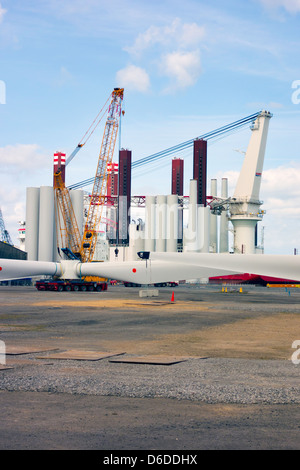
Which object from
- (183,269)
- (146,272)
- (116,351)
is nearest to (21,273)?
(146,272)

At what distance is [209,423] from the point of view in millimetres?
11211

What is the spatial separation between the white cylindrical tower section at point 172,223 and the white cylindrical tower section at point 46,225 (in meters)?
34.3

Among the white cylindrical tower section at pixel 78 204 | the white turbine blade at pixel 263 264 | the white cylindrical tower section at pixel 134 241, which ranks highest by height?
the white cylindrical tower section at pixel 78 204

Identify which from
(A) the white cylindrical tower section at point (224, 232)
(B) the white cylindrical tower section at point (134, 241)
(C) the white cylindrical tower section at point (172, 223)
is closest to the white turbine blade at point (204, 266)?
(B) the white cylindrical tower section at point (134, 241)

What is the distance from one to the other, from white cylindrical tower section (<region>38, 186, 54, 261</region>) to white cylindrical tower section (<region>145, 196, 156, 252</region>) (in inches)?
1108

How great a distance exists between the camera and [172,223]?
163 m

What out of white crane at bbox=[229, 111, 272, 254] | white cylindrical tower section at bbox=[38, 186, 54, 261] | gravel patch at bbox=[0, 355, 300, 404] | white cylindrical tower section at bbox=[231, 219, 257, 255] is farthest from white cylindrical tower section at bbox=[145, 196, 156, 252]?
gravel patch at bbox=[0, 355, 300, 404]

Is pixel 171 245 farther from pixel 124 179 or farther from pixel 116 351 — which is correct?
pixel 116 351

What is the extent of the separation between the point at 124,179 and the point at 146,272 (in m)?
111

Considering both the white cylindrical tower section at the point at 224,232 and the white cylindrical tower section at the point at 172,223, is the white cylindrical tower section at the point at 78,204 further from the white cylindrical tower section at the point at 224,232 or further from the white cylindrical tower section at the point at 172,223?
the white cylindrical tower section at the point at 224,232

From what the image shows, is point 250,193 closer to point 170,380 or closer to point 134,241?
point 134,241

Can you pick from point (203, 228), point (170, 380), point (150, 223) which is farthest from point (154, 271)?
point (150, 223)

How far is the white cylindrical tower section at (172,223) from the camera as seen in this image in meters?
160

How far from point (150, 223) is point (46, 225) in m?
31.2
